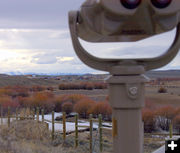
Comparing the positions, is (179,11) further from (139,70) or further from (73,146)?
(73,146)

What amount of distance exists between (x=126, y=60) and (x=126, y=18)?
0.34 meters

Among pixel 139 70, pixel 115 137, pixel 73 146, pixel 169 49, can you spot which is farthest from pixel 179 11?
pixel 73 146

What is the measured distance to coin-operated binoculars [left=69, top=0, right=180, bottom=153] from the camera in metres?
2.60

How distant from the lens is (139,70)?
273cm

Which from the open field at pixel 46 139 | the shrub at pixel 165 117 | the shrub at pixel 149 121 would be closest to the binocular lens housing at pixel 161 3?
the open field at pixel 46 139

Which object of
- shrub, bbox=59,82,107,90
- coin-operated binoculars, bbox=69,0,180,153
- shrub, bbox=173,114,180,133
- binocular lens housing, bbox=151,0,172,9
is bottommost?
shrub, bbox=173,114,180,133

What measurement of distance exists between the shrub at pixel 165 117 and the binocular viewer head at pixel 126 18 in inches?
404

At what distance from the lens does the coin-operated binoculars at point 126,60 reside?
2.60m

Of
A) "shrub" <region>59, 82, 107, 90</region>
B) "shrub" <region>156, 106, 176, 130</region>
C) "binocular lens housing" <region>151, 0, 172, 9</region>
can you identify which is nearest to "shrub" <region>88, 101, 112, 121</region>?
"shrub" <region>156, 106, 176, 130</region>

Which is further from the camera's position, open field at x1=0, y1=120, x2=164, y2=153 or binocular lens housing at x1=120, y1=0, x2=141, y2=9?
open field at x1=0, y1=120, x2=164, y2=153

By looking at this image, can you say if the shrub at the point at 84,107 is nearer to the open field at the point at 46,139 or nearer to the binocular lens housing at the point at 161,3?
the open field at the point at 46,139

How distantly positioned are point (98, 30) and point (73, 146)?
706cm

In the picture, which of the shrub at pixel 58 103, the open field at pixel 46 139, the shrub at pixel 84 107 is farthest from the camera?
the shrub at pixel 58 103

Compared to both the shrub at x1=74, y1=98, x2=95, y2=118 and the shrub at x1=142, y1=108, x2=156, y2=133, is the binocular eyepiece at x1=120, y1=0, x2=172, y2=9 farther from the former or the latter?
the shrub at x1=74, y1=98, x2=95, y2=118
